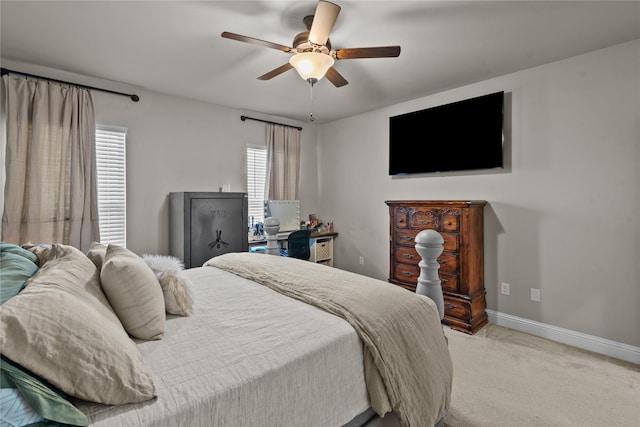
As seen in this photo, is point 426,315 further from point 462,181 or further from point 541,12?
point 462,181

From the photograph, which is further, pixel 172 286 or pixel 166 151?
pixel 166 151

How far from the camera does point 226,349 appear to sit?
1.16 meters

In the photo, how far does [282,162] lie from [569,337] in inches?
155

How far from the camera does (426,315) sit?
5.25 feet

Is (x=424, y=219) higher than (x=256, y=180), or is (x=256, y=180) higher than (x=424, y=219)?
(x=256, y=180)

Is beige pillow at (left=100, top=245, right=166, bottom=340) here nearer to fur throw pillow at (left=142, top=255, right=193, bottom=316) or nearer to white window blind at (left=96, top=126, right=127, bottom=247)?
fur throw pillow at (left=142, top=255, right=193, bottom=316)

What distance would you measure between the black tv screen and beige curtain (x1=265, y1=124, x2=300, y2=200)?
1522mm

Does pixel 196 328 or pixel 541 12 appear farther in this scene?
pixel 541 12

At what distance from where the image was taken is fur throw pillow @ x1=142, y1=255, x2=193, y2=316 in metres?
1.50

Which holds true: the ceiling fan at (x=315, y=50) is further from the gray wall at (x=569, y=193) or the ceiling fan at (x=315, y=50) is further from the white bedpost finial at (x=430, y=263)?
the gray wall at (x=569, y=193)

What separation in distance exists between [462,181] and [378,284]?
240 centimetres

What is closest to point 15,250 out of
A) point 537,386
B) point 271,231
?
point 271,231

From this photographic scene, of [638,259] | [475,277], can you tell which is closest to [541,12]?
[638,259]

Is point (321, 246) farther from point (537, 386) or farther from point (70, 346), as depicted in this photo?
point (70, 346)
